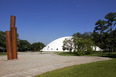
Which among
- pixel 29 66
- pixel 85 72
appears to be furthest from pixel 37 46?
pixel 85 72

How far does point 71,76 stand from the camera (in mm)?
5219

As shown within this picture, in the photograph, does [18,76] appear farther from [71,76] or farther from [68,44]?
[68,44]

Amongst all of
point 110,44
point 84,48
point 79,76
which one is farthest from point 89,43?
point 79,76

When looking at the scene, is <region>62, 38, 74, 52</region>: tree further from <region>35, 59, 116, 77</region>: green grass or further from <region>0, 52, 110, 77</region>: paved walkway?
<region>35, 59, 116, 77</region>: green grass

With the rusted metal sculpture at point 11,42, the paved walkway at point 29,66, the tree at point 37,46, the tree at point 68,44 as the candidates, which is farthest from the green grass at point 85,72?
the tree at point 37,46

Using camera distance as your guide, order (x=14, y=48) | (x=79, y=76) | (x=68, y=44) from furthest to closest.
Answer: (x=68, y=44) < (x=14, y=48) < (x=79, y=76)

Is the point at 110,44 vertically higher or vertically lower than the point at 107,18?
lower

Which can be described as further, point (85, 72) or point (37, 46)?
point (37, 46)

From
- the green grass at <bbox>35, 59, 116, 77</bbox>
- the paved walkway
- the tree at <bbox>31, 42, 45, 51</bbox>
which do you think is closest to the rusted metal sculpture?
the paved walkway

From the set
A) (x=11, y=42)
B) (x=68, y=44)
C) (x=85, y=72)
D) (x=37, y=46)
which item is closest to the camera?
(x=85, y=72)

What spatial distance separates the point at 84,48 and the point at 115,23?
75.7ft

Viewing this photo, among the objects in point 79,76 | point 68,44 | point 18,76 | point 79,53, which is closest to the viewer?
point 79,76

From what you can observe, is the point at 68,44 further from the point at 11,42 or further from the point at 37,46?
the point at 37,46

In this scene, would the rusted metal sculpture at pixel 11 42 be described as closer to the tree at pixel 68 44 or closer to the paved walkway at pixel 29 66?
the paved walkway at pixel 29 66
